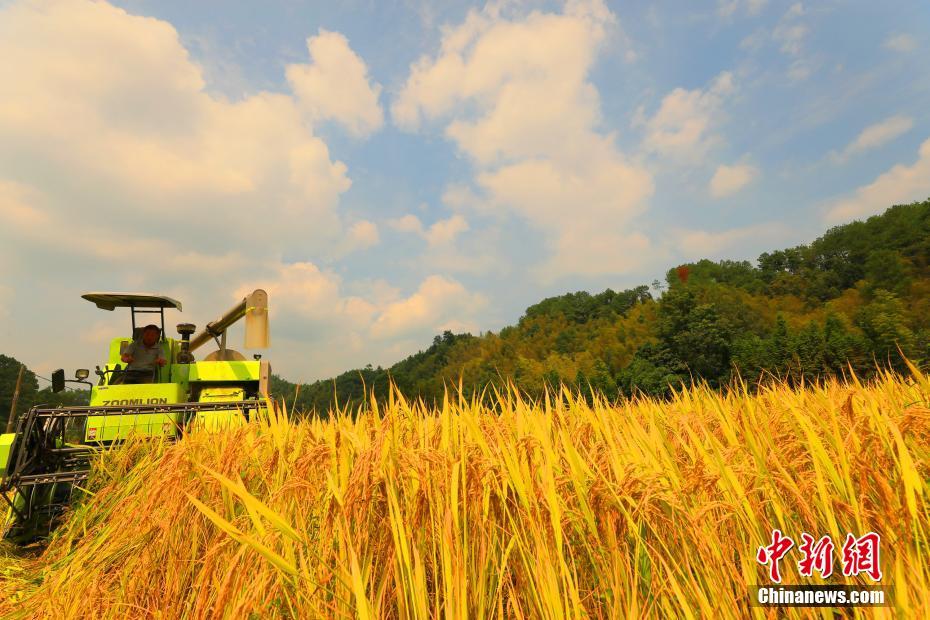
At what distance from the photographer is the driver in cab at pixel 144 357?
6859 mm

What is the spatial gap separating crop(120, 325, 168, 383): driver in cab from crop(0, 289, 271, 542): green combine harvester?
0.02 meters

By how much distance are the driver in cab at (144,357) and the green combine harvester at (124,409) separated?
0.02m

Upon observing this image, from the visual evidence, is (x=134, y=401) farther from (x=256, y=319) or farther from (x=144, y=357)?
(x=256, y=319)

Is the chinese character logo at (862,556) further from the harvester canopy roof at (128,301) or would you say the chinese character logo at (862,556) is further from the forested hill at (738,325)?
the harvester canopy roof at (128,301)

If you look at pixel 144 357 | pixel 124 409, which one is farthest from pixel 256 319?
pixel 124 409

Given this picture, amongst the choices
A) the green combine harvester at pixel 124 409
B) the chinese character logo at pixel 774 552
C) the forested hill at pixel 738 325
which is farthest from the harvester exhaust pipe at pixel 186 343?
the chinese character logo at pixel 774 552

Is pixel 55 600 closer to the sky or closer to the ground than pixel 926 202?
closer to the ground

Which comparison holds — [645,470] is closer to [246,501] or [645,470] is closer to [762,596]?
[762,596]

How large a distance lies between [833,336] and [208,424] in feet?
173

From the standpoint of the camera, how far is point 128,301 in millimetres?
7641

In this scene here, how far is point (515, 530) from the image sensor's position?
5.47ft

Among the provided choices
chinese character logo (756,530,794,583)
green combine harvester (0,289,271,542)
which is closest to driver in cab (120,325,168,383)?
green combine harvester (0,289,271,542)

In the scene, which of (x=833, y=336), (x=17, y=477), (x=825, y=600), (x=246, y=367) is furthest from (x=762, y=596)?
(x=833, y=336)

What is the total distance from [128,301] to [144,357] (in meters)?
1.22
